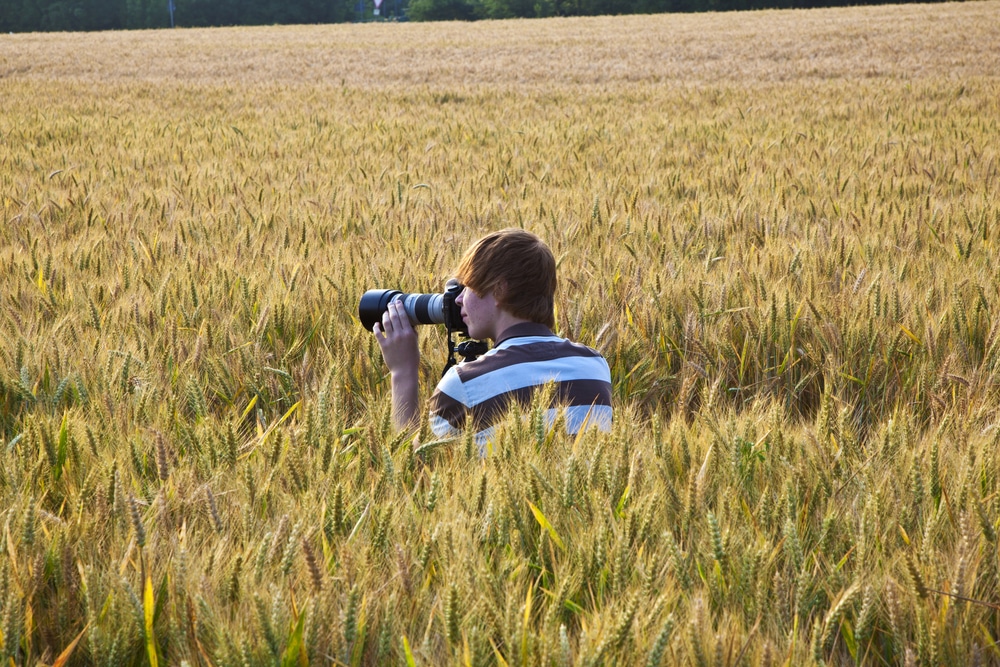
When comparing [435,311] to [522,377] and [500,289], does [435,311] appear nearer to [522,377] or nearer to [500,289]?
[500,289]

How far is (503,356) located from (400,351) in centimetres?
30

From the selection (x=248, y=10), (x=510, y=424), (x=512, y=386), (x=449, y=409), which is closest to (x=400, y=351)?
(x=449, y=409)

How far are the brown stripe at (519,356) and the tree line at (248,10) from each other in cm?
4890

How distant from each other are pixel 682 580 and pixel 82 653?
0.78m

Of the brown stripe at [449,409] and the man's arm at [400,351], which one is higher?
the man's arm at [400,351]

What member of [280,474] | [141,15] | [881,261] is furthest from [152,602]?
[141,15]

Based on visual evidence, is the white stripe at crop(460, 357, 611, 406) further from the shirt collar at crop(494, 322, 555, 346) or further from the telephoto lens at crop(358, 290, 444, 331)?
the telephoto lens at crop(358, 290, 444, 331)

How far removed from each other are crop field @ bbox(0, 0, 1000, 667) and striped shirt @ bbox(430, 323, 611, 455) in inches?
2.8

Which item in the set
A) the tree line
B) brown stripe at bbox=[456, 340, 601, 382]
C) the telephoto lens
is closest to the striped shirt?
brown stripe at bbox=[456, 340, 601, 382]

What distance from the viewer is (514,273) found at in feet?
6.30

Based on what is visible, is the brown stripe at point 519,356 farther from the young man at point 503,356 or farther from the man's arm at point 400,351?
the man's arm at point 400,351

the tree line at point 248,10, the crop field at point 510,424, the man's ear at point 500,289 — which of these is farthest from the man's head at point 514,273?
the tree line at point 248,10

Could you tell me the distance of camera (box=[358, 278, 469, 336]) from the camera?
6.58 feet

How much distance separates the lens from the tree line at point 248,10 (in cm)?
4878
